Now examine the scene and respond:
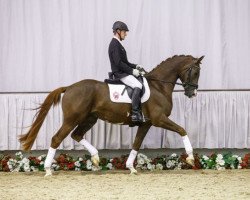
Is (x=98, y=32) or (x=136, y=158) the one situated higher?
(x=98, y=32)

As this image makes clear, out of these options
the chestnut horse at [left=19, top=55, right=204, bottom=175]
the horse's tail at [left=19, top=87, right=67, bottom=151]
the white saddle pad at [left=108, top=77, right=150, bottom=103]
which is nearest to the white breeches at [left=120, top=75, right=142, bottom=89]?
the white saddle pad at [left=108, top=77, right=150, bottom=103]

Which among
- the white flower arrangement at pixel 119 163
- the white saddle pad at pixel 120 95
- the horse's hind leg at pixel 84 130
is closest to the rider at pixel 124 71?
the white saddle pad at pixel 120 95

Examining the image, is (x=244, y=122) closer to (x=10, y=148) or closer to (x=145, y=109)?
(x=145, y=109)

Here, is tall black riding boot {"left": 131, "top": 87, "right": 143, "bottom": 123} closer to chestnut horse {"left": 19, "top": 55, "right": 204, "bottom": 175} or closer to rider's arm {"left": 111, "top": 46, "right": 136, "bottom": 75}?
chestnut horse {"left": 19, "top": 55, "right": 204, "bottom": 175}

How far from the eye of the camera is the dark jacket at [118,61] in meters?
7.32

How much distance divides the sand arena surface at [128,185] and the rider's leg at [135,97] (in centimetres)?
79

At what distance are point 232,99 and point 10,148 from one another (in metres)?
A: 3.44

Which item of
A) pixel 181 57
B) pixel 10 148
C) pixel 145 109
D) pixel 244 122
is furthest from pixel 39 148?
pixel 244 122

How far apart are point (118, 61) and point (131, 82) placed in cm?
33

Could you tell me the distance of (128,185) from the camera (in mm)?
6488

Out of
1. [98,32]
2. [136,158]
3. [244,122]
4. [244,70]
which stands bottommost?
[136,158]

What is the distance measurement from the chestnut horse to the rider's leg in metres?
0.17

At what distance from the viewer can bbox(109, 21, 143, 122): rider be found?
7.27 m

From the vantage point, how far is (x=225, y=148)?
8.40m
